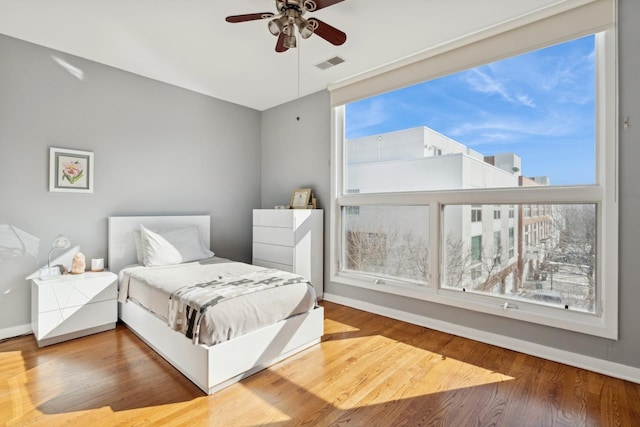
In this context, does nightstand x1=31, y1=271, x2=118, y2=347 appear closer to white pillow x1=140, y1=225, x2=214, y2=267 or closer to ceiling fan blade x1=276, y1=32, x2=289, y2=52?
white pillow x1=140, y1=225, x2=214, y2=267

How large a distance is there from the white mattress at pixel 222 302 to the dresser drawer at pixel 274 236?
0.70 m

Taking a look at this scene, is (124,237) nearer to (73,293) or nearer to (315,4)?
(73,293)

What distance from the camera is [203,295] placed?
220 cm

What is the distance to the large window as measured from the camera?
2346 millimetres

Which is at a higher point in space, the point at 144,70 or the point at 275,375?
the point at 144,70

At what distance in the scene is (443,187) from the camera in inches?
123

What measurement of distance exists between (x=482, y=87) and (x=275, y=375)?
299cm

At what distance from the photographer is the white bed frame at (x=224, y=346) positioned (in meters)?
2.00

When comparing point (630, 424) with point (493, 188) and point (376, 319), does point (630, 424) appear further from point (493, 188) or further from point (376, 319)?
point (376, 319)

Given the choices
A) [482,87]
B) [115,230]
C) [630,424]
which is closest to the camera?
[630,424]

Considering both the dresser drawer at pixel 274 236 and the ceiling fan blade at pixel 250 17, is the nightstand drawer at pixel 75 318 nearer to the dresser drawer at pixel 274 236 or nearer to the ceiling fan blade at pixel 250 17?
the dresser drawer at pixel 274 236

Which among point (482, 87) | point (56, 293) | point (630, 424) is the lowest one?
point (630, 424)

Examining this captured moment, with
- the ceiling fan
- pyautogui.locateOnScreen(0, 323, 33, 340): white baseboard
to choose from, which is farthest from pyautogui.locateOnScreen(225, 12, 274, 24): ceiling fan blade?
pyautogui.locateOnScreen(0, 323, 33, 340): white baseboard

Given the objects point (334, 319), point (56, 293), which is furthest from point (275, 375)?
point (56, 293)
